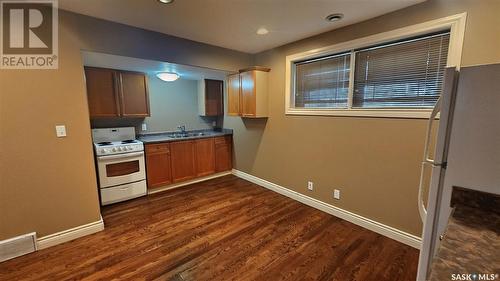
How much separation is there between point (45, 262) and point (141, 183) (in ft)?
4.97

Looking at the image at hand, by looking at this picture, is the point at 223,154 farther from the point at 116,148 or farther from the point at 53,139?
the point at 53,139

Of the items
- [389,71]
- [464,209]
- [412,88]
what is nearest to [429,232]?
Result: [464,209]

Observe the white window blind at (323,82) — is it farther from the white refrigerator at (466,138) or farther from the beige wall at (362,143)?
the white refrigerator at (466,138)

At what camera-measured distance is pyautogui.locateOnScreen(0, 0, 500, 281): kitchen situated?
1645mm

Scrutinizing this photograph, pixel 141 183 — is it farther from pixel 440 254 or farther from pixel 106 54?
pixel 440 254

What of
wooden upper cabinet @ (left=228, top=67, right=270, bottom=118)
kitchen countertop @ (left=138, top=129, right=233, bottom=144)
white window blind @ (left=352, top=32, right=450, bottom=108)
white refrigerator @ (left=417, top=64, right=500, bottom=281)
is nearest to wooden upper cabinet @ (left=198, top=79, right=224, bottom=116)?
kitchen countertop @ (left=138, top=129, right=233, bottom=144)

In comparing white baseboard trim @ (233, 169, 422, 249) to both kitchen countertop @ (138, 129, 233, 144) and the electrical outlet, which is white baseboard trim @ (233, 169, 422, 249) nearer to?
the electrical outlet

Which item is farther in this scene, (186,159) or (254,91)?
(186,159)

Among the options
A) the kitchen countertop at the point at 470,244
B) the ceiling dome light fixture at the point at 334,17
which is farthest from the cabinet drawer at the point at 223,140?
the kitchen countertop at the point at 470,244

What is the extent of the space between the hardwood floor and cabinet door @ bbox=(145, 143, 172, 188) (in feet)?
1.97

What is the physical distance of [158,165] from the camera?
3645mm

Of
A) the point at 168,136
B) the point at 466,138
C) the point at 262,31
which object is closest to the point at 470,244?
the point at 466,138

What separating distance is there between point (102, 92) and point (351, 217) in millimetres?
4015

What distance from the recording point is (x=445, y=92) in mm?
1071
